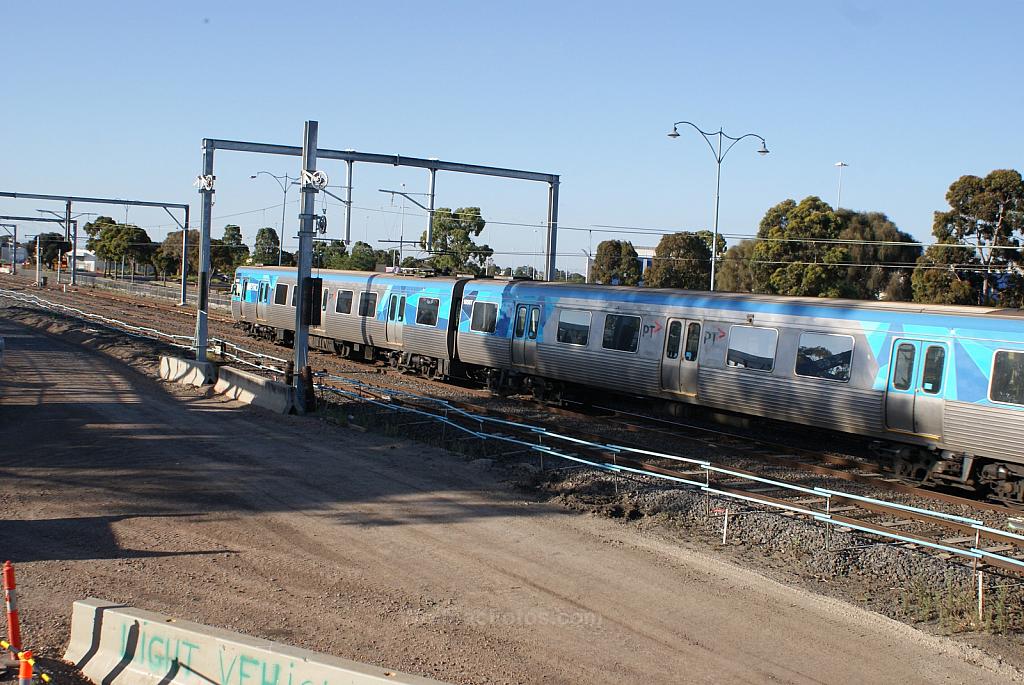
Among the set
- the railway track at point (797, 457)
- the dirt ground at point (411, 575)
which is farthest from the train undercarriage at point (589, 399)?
the dirt ground at point (411, 575)

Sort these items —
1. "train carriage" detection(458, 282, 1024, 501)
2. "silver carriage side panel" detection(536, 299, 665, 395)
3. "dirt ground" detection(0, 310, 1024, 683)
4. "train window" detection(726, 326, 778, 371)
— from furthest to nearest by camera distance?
"silver carriage side panel" detection(536, 299, 665, 395)
"train window" detection(726, 326, 778, 371)
"train carriage" detection(458, 282, 1024, 501)
"dirt ground" detection(0, 310, 1024, 683)

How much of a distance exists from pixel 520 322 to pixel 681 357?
542 cm

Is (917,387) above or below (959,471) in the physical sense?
above

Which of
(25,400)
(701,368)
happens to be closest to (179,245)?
(25,400)

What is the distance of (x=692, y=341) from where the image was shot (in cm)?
1855

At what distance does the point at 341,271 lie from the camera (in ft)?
105

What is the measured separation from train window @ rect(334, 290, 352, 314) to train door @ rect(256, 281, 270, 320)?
654 cm

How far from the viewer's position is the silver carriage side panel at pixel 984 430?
43.0 ft

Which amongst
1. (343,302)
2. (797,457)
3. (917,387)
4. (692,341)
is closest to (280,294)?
(343,302)

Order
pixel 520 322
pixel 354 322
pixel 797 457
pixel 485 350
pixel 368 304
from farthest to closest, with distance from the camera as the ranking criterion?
pixel 354 322
pixel 368 304
pixel 485 350
pixel 520 322
pixel 797 457

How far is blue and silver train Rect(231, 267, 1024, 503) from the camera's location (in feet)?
44.9

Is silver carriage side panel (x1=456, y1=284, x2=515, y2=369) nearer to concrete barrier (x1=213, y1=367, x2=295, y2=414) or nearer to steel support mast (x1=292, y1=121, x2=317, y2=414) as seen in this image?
steel support mast (x1=292, y1=121, x2=317, y2=414)

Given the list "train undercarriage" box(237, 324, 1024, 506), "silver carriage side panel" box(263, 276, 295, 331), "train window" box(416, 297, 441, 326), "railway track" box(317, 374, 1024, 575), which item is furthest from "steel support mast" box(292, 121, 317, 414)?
"silver carriage side panel" box(263, 276, 295, 331)

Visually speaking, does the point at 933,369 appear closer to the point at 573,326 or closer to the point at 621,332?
the point at 621,332
